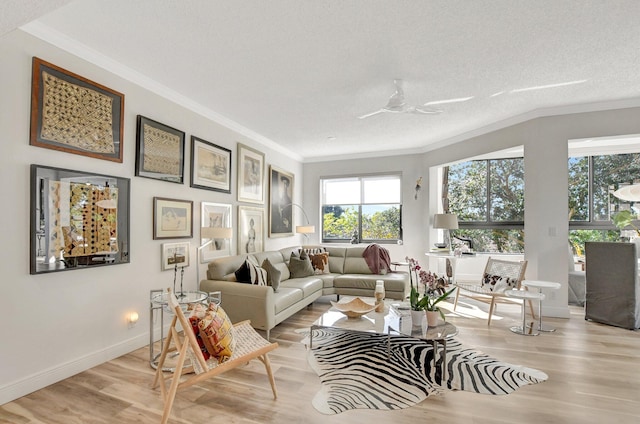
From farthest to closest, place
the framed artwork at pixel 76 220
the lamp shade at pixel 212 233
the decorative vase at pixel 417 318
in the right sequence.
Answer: the lamp shade at pixel 212 233 < the decorative vase at pixel 417 318 < the framed artwork at pixel 76 220

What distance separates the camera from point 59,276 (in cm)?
253

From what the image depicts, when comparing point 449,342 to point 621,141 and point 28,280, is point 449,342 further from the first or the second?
point 621,141

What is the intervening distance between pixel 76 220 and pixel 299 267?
3.02m

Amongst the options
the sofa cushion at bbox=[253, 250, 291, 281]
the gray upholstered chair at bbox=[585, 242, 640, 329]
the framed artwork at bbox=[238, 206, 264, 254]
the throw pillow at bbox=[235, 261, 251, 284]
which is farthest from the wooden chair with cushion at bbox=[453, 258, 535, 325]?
the framed artwork at bbox=[238, 206, 264, 254]

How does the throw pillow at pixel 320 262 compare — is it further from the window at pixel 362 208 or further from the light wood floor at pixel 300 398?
the light wood floor at pixel 300 398

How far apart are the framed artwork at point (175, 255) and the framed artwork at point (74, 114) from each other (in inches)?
42.5

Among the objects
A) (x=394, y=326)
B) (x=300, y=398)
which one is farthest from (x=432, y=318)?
(x=300, y=398)

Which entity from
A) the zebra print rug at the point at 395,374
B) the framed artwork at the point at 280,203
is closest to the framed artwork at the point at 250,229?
the framed artwork at the point at 280,203

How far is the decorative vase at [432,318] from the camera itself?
9.31 ft

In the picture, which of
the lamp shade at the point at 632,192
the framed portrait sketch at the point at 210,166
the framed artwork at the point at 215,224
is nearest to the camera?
the framed portrait sketch at the point at 210,166

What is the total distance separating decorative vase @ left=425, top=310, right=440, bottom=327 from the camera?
9.31 feet

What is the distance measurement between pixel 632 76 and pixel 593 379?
312 centimetres

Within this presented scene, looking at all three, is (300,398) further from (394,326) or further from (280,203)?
(280,203)

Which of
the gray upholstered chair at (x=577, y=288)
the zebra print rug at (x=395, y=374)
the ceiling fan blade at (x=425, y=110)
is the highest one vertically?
the ceiling fan blade at (x=425, y=110)
